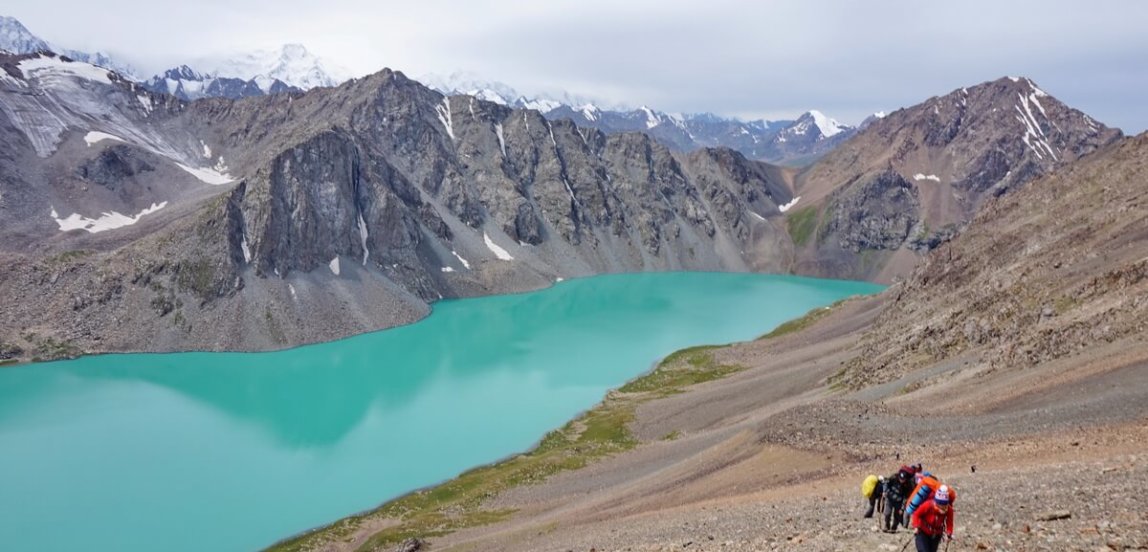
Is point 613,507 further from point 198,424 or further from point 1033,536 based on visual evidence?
point 198,424

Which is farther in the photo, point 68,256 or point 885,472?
point 68,256

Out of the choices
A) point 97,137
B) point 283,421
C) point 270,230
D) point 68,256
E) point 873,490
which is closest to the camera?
point 873,490

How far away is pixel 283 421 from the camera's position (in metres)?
73.4

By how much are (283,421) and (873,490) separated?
223 feet

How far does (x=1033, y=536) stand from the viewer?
15.0m

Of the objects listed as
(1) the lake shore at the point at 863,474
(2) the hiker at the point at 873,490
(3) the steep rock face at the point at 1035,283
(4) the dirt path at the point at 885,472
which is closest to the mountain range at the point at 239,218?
(1) the lake shore at the point at 863,474

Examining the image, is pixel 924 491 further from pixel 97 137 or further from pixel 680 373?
pixel 97 137

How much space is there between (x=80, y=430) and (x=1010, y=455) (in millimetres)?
78950

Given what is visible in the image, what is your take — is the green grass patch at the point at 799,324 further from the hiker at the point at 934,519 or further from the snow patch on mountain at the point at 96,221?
the snow patch on mountain at the point at 96,221

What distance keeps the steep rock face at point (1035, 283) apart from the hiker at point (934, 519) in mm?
29276

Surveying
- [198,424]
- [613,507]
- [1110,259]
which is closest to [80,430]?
[198,424]

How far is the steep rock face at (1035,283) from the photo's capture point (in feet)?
133

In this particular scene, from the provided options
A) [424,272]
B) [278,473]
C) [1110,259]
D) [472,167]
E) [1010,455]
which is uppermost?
[472,167]

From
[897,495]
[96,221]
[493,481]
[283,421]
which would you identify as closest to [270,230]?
[96,221]
